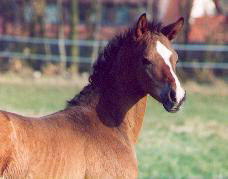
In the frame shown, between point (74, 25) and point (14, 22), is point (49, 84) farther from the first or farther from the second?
point (14, 22)

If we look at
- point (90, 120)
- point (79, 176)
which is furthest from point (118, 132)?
point (79, 176)

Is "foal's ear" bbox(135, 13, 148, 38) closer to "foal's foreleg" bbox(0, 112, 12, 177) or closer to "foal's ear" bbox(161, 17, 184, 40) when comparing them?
"foal's ear" bbox(161, 17, 184, 40)

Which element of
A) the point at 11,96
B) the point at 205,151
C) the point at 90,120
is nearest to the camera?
the point at 90,120

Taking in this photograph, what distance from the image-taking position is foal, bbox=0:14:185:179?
447cm

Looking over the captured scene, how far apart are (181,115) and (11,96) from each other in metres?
5.18

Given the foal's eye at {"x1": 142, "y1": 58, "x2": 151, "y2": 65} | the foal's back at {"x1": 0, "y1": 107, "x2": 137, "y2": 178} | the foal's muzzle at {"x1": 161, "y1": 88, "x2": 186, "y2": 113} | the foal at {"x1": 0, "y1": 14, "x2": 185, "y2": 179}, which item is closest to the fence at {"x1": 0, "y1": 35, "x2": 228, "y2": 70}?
the foal at {"x1": 0, "y1": 14, "x2": 185, "y2": 179}

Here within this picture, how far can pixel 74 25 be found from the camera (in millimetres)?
26078

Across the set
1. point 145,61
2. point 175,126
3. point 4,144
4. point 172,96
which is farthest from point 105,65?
point 175,126

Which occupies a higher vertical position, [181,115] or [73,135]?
[73,135]

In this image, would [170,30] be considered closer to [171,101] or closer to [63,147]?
[171,101]

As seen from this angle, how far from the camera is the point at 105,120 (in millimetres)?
5363

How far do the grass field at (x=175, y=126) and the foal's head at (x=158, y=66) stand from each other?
366 cm

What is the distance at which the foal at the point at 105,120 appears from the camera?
447 centimetres

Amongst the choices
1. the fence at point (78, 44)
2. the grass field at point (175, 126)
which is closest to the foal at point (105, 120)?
the grass field at point (175, 126)
